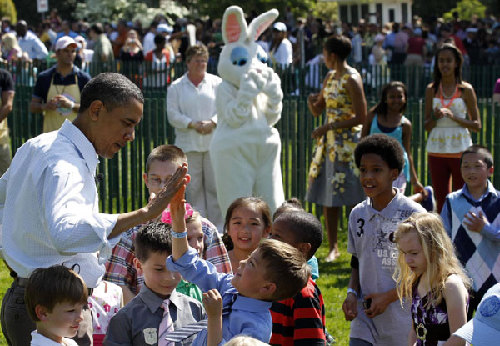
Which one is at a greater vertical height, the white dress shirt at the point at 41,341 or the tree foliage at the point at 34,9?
the tree foliage at the point at 34,9

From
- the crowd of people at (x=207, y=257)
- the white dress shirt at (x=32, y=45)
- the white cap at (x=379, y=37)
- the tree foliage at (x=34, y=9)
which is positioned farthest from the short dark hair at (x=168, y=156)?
the tree foliage at (x=34, y=9)

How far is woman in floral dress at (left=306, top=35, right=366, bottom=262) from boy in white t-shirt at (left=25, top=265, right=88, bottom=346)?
5.69 metres

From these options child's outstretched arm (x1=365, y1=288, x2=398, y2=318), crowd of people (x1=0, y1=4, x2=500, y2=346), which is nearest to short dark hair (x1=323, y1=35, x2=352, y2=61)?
crowd of people (x1=0, y1=4, x2=500, y2=346)

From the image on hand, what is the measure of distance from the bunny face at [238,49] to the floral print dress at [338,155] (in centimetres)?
88

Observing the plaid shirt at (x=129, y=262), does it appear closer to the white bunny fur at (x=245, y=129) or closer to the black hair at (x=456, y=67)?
the white bunny fur at (x=245, y=129)

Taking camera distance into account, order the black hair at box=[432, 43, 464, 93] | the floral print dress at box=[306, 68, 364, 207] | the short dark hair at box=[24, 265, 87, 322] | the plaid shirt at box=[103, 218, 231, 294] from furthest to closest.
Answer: the black hair at box=[432, 43, 464, 93], the floral print dress at box=[306, 68, 364, 207], the plaid shirt at box=[103, 218, 231, 294], the short dark hair at box=[24, 265, 87, 322]

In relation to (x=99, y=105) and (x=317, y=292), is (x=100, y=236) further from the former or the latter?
(x=317, y=292)

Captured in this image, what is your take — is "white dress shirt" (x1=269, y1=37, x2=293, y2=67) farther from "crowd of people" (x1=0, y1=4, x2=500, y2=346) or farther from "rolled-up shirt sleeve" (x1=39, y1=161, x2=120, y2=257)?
"rolled-up shirt sleeve" (x1=39, y1=161, x2=120, y2=257)

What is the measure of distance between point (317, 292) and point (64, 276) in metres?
1.28

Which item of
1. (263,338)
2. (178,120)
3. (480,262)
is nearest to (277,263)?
(263,338)

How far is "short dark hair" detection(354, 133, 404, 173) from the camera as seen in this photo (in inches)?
222

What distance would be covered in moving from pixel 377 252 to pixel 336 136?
4.16 metres

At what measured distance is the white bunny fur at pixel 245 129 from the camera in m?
8.52

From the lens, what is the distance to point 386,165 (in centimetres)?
564
